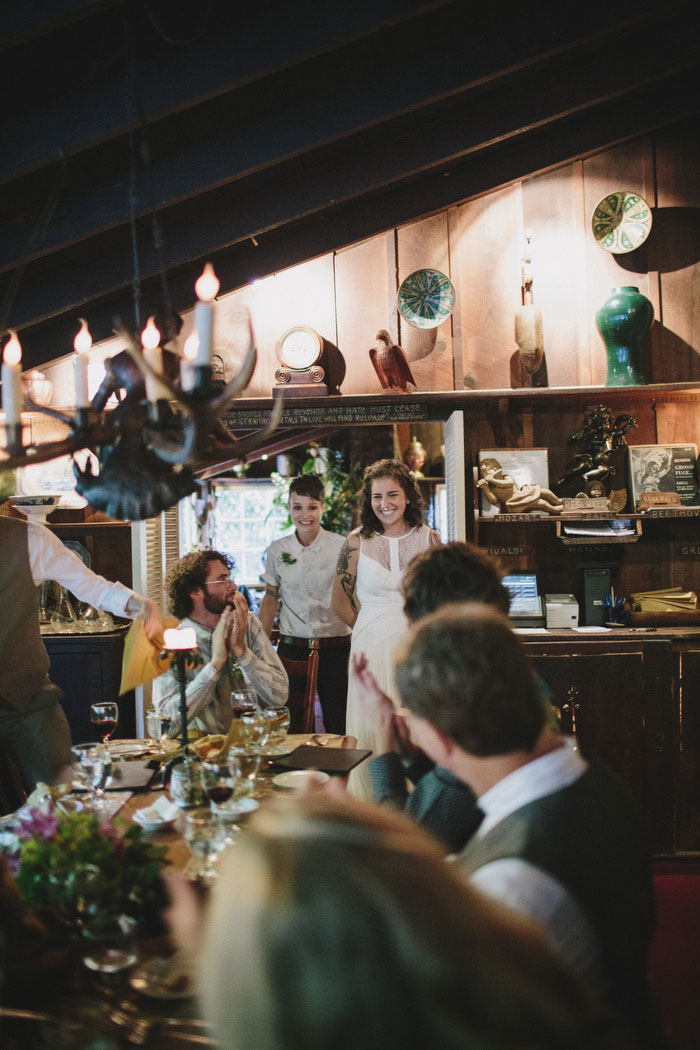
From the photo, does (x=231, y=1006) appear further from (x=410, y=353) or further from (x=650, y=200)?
(x=650, y=200)

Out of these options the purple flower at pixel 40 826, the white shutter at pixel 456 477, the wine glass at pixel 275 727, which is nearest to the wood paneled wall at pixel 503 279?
the white shutter at pixel 456 477

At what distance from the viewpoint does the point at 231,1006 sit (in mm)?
632

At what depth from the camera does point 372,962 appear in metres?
0.62

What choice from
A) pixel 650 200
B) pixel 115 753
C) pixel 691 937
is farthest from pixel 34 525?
pixel 650 200

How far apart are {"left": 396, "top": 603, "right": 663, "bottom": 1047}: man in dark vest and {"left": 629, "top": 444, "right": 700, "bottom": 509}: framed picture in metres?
3.23

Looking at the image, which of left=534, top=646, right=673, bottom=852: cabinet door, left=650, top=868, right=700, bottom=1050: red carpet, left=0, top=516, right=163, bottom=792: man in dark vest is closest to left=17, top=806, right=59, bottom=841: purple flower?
left=650, top=868, right=700, bottom=1050: red carpet

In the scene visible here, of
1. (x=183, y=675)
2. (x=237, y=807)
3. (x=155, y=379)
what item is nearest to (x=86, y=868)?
(x=237, y=807)

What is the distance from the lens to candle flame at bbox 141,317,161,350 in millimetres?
2156

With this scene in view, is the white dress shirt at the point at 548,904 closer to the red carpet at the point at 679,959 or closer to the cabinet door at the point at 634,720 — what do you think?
the red carpet at the point at 679,959

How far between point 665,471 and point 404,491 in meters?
1.50

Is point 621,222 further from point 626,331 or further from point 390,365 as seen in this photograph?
point 390,365

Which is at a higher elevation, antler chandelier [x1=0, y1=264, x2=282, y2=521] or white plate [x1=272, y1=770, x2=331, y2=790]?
antler chandelier [x1=0, y1=264, x2=282, y2=521]

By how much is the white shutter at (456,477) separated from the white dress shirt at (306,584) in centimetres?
74

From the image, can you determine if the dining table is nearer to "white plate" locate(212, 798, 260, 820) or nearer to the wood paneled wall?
"white plate" locate(212, 798, 260, 820)
